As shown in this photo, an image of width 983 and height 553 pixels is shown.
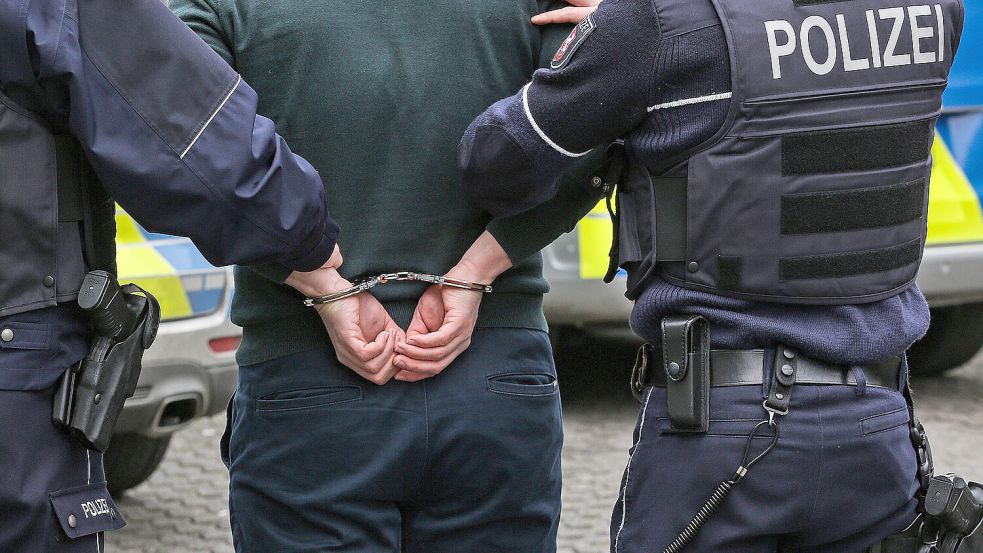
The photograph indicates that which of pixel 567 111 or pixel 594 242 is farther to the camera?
pixel 594 242

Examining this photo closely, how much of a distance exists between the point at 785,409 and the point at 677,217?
40cm

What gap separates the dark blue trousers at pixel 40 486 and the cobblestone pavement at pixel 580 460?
238 cm

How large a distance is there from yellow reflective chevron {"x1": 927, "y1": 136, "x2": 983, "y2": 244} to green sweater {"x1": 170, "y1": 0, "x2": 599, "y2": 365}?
3789 millimetres

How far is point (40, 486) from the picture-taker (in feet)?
7.45

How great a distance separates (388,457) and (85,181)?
0.74 meters

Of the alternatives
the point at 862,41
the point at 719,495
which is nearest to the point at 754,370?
the point at 719,495

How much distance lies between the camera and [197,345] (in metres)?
4.38

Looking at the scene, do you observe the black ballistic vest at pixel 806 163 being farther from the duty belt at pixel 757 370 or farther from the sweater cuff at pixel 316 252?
the sweater cuff at pixel 316 252

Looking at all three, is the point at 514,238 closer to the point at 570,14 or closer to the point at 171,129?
the point at 570,14

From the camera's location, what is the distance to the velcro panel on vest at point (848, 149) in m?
2.38

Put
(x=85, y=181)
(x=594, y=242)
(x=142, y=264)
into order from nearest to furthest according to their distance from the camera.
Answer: (x=85, y=181)
(x=142, y=264)
(x=594, y=242)

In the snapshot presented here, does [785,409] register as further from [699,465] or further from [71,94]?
[71,94]

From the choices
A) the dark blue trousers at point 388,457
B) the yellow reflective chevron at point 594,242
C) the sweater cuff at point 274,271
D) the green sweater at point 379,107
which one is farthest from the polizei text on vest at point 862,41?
the yellow reflective chevron at point 594,242

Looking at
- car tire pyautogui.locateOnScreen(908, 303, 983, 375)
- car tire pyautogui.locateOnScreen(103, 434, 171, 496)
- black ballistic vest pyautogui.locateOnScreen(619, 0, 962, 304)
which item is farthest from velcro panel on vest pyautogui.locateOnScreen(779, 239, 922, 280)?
car tire pyautogui.locateOnScreen(908, 303, 983, 375)
